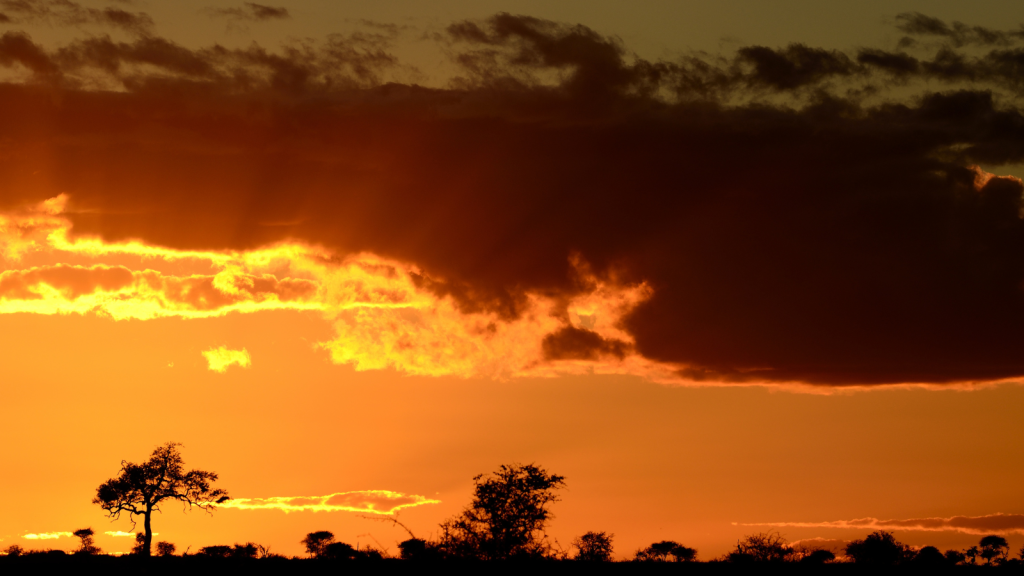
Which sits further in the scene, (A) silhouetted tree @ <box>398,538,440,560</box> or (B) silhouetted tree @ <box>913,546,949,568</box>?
(B) silhouetted tree @ <box>913,546,949,568</box>

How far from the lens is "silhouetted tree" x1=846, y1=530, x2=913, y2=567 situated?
244 ft

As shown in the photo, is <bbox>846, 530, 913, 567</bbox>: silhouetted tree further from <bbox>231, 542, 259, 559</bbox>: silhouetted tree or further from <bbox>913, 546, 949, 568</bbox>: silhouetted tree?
<bbox>231, 542, 259, 559</bbox>: silhouetted tree

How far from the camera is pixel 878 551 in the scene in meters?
78.8

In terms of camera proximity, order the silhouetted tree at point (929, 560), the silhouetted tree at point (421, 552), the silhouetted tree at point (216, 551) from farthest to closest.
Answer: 1. the silhouetted tree at point (216, 551)
2. the silhouetted tree at point (929, 560)
3. the silhouetted tree at point (421, 552)

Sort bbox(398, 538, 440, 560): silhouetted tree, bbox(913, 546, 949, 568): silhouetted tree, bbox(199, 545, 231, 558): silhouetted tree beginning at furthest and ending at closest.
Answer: bbox(199, 545, 231, 558): silhouetted tree → bbox(913, 546, 949, 568): silhouetted tree → bbox(398, 538, 440, 560): silhouetted tree

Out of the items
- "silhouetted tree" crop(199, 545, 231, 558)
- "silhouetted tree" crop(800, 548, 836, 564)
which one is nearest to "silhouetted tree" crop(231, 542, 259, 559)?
"silhouetted tree" crop(199, 545, 231, 558)

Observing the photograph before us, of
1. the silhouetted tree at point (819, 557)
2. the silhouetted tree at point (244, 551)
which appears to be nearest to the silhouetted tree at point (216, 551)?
the silhouetted tree at point (244, 551)

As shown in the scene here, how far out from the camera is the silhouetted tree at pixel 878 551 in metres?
74.4

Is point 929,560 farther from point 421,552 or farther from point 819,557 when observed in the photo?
point 421,552

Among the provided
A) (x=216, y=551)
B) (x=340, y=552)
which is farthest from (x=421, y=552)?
(x=216, y=551)

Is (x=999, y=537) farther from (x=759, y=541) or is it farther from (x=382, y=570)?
(x=382, y=570)

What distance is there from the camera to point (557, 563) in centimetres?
5881

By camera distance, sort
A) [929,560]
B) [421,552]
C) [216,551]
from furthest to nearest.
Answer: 1. [216,551]
2. [929,560]
3. [421,552]

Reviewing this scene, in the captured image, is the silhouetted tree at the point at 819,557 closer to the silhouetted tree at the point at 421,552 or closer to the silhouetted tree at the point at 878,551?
the silhouetted tree at the point at 878,551
